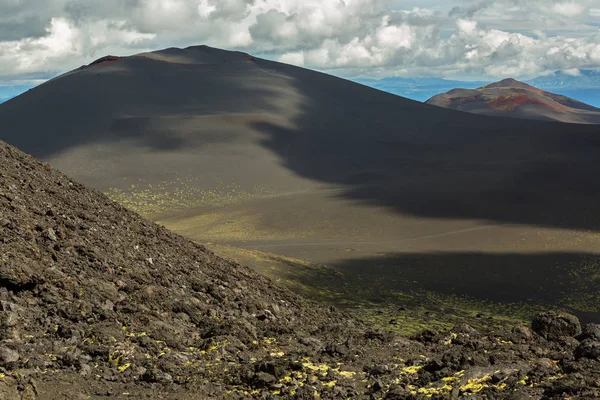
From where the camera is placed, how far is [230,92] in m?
102

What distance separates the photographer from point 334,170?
73250mm

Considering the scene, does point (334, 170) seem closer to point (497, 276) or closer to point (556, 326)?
point (497, 276)

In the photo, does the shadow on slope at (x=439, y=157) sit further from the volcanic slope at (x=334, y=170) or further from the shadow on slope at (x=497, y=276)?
the shadow on slope at (x=497, y=276)

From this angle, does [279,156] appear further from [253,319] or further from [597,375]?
[597,375]

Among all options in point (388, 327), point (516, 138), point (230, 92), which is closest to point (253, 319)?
point (388, 327)

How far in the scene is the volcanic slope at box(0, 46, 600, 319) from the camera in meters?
35.8

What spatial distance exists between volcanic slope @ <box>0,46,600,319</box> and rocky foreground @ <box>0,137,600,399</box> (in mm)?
10836

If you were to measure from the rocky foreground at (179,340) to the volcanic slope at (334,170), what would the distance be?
35.6ft

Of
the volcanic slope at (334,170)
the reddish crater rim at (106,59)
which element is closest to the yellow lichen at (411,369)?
the volcanic slope at (334,170)

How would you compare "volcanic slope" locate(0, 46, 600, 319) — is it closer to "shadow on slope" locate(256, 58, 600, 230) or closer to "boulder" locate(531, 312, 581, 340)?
"shadow on slope" locate(256, 58, 600, 230)

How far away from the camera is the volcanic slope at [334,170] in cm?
3578

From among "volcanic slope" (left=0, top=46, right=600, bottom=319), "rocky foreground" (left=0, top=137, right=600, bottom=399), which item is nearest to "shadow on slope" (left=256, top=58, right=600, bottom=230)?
"volcanic slope" (left=0, top=46, right=600, bottom=319)

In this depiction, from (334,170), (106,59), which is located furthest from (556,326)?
(106,59)

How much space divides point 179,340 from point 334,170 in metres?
62.3
